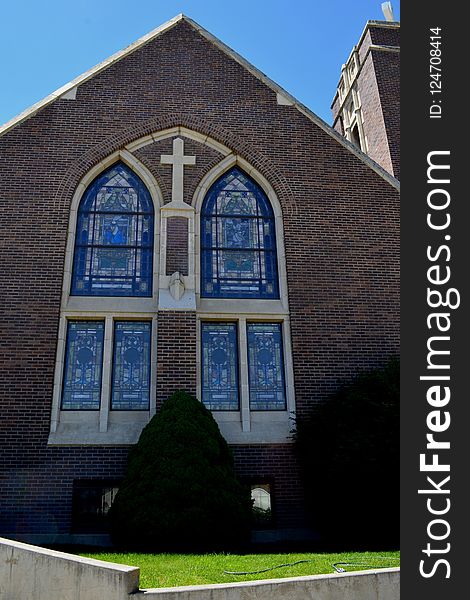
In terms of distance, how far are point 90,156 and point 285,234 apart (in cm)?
427

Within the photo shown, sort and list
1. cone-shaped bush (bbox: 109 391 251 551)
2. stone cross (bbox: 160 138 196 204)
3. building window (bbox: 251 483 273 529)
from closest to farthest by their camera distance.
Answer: cone-shaped bush (bbox: 109 391 251 551) < building window (bbox: 251 483 273 529) < stone cross (bbox: 160 138 196 204)

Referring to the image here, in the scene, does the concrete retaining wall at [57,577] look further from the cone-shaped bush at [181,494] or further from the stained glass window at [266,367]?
the stained glass window at [266,367]

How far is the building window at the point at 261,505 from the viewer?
32.1 ft

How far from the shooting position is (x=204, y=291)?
11.3m

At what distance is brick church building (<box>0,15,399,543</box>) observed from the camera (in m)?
9.85

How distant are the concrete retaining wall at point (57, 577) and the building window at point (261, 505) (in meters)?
4.86

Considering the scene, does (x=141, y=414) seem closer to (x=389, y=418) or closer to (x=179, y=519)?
(x=179, y=519)

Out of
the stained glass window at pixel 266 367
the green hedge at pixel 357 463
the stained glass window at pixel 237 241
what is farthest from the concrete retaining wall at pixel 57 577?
the stained glass window at pixel 237 241

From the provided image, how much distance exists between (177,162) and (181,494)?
6863 millimetres

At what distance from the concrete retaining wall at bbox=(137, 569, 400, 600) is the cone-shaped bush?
2.99 m

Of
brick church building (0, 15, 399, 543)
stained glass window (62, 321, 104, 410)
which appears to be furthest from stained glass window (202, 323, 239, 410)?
stained glass window (62, 321, 104, 410)

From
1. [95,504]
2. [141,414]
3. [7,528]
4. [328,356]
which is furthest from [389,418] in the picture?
[7,528]

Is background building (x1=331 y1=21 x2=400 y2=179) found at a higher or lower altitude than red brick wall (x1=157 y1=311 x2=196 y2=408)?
higher
